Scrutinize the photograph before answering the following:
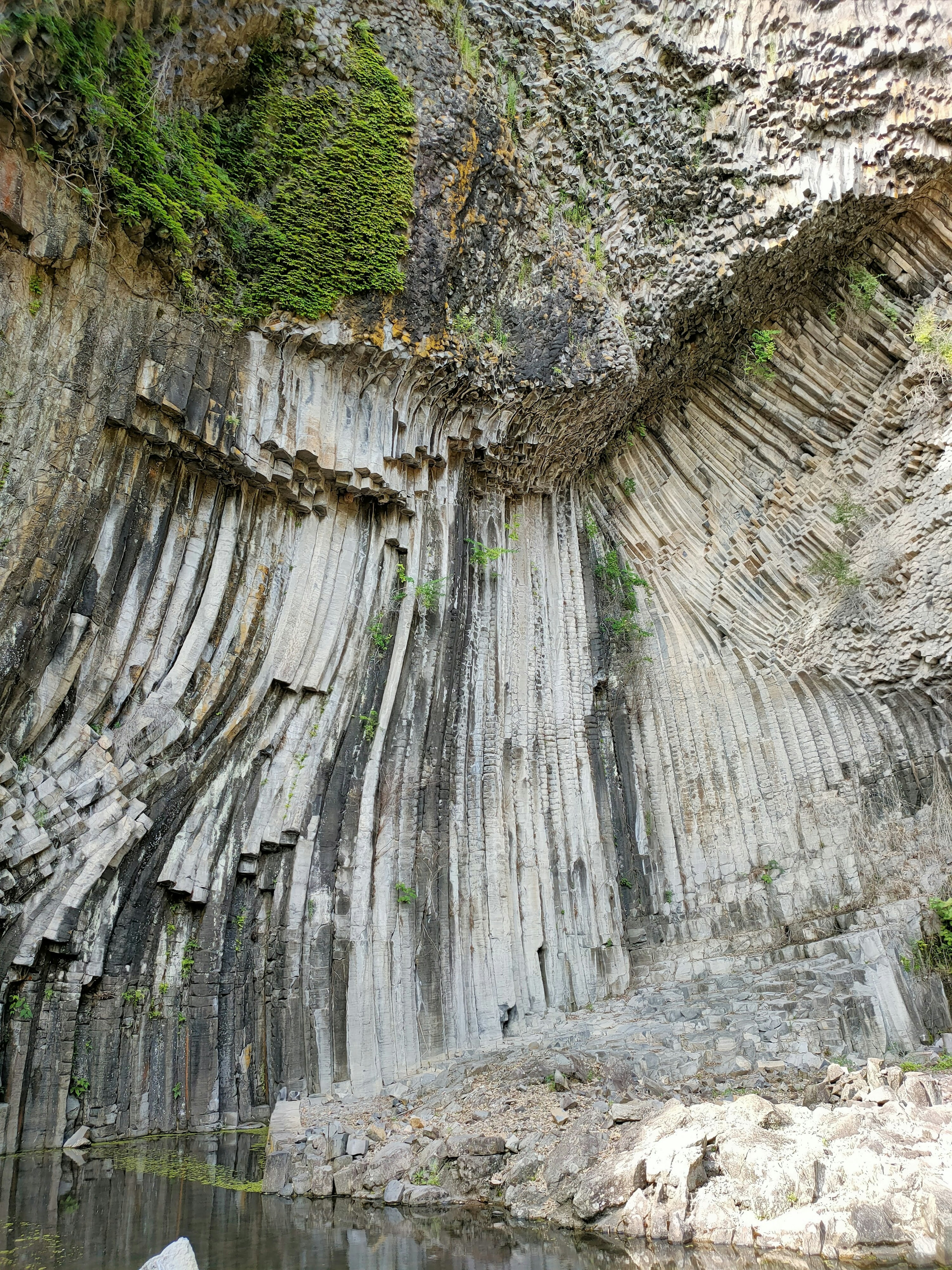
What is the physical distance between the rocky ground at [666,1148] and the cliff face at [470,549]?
1499mm

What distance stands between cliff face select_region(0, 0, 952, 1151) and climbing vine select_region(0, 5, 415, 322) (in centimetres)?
7

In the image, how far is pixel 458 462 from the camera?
446 inches

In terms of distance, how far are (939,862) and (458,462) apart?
744cm

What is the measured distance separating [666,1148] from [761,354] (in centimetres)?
1046

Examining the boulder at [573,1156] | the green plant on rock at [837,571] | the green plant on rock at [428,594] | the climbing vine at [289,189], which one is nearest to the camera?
the boulder at [573,1156]

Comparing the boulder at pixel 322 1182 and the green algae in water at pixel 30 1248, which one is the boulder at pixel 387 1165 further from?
the green algae in water at pixel 30 1248

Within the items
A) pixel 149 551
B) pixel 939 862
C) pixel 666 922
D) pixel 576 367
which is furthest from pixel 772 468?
pixel 149 551

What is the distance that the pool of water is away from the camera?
14.3 feet

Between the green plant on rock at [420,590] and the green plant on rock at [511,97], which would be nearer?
the green plant on rock at [420,590]

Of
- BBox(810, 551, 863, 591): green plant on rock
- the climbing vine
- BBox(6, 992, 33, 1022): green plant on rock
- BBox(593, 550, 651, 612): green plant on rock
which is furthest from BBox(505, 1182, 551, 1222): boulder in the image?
BBox(593, 550, 651, 612): green plant on rock

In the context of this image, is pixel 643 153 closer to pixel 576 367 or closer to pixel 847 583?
pixel 576 367

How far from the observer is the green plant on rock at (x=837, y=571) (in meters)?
11.1

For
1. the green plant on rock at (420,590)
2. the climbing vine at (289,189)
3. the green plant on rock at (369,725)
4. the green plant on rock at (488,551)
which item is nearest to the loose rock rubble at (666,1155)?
the green plant on rock at (369,725)

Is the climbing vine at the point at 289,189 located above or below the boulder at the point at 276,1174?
above
